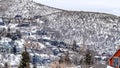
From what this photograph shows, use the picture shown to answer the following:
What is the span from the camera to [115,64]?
53656 mm

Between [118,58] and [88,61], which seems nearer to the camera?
[118,58]

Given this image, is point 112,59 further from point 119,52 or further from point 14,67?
point 14,67

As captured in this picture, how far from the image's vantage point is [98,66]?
50.4 metres

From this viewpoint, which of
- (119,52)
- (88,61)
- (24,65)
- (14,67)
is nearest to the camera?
(24,65)

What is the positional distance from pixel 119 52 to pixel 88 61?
24.5 m

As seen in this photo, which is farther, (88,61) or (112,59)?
(88,61)

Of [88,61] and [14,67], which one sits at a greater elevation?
[88,61]

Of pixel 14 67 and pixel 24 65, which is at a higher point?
pixel 24 65

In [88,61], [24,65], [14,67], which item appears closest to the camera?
[24,65]

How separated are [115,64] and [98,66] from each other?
3.82 meters

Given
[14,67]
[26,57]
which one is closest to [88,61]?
[26,57]

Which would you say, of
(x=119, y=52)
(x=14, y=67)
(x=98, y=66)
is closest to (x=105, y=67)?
(x=98, y=66)

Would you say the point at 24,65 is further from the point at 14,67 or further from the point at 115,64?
the point at 14,67

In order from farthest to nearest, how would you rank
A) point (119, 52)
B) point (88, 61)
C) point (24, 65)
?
point (88, 61), point (119, 52), point (24, 65)
